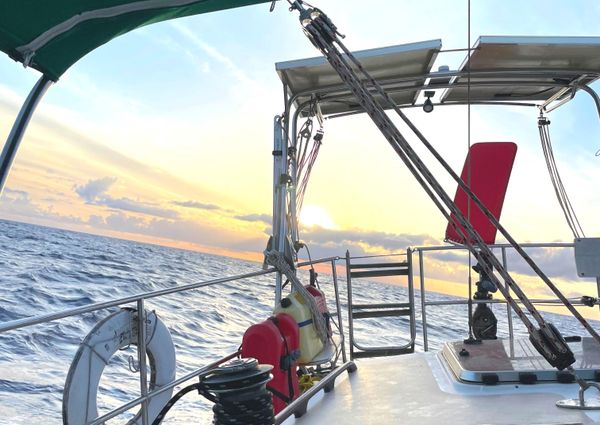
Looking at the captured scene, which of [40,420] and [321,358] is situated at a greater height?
[321,358]

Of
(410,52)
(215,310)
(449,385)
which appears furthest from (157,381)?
(215,310)

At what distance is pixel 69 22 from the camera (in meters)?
2.11

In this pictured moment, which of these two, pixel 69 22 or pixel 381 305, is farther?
pixel 381 305

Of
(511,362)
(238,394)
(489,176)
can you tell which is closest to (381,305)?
(489,176)

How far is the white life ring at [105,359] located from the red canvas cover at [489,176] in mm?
2967

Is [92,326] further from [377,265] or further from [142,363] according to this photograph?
[142,363]

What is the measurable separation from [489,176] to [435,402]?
317cm

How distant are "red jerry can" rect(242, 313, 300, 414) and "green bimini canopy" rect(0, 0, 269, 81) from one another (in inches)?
78.7

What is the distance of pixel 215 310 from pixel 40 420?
785 centimetres

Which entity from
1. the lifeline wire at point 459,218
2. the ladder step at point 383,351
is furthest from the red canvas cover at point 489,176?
the lifeline wire at point 459,218

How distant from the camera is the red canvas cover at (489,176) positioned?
5.10 meters

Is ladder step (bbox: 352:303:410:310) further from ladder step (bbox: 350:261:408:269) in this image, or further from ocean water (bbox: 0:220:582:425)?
ocean water (bbox: 0:220:582:425)

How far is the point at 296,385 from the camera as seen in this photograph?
373 centimetres

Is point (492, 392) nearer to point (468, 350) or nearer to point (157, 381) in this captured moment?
point (468, 350)
